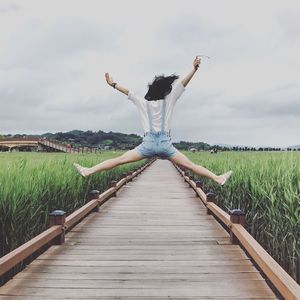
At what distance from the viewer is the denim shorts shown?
528 centimetres

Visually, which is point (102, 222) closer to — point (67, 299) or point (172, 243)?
point (172, 243)

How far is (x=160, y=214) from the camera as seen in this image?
312 inches

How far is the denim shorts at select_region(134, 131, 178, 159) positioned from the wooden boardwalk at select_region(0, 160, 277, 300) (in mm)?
1087

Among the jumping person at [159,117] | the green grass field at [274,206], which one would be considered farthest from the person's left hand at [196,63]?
the green grass field at [274,206]

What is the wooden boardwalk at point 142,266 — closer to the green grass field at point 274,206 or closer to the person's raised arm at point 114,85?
the green grass field at point 274,206

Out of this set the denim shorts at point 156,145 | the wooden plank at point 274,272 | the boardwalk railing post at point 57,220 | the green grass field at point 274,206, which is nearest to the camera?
the wooden plank at point 274,272

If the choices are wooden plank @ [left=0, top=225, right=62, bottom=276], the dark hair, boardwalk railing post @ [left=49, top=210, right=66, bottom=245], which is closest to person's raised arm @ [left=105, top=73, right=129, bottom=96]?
the dark hair

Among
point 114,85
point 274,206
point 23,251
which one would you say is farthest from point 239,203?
point 23,251

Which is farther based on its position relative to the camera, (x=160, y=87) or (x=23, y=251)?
(x=160, y=87)

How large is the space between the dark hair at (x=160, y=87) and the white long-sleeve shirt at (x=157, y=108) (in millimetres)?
53

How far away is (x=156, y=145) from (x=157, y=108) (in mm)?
462

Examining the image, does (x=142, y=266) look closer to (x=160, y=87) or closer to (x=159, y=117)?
(x=159, y=117)

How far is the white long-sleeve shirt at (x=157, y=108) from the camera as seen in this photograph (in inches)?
210

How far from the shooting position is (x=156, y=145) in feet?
17.3
